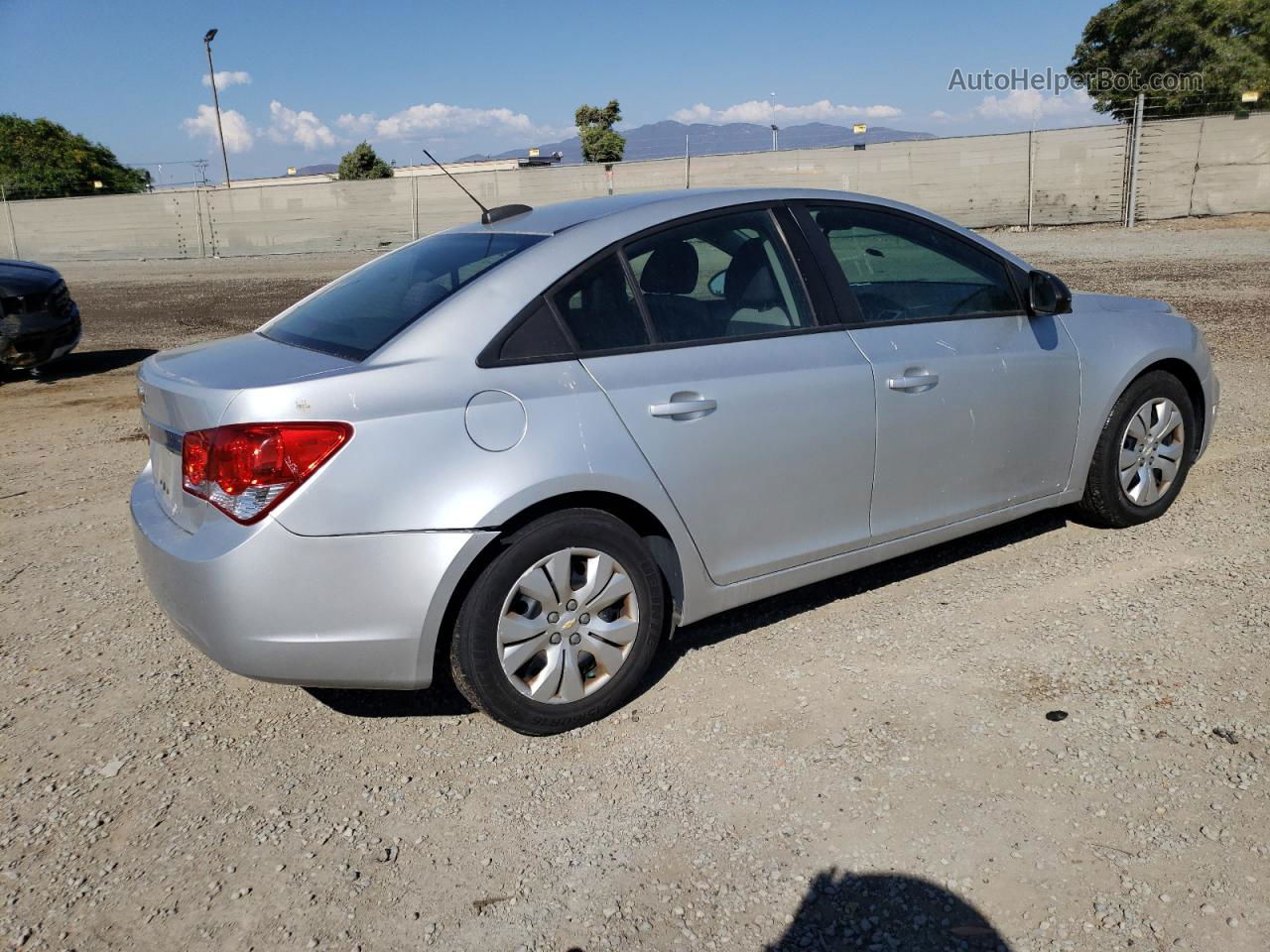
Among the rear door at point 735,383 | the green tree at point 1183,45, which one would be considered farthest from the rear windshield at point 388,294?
the green tree at point 1183,45

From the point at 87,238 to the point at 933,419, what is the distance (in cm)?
3718

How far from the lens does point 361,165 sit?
70938mm

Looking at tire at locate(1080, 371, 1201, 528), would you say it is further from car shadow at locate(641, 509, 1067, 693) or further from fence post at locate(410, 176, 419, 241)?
fence post at locate(410, 176, 419, 241)

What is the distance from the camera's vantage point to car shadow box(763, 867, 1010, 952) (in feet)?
8.07

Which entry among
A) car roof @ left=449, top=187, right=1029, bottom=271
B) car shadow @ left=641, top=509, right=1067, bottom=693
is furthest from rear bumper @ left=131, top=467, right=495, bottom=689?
car roof @ left=449, top=187, right=1029, bottom=271

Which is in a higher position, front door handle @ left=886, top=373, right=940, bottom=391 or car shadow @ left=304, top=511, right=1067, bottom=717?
front door handle @ left=886, top=373, right=940, bottom=391

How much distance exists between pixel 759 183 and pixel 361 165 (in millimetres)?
47496

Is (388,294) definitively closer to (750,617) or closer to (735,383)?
(735,383)

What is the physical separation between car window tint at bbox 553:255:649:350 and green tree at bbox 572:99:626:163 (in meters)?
69.6

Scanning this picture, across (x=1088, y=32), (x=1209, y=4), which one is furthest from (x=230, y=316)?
(x=1088, y=32)

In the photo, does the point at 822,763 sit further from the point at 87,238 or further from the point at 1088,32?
the point at 1088,32

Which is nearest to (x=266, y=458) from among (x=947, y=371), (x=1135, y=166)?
(x=947, y=371)

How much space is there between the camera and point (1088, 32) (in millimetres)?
55250

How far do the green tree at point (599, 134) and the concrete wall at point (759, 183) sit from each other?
39.4 m
